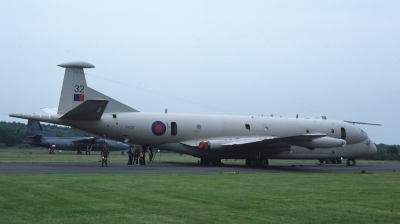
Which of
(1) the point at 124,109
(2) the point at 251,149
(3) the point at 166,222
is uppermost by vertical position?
(1) the point at 124,109

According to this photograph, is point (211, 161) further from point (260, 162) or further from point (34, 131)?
point (34, 131)

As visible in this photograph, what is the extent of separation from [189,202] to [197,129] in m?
20.2

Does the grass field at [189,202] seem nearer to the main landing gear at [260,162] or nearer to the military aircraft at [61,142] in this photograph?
the main landing gear at [260,162]

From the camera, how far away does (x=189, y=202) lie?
41.2ft

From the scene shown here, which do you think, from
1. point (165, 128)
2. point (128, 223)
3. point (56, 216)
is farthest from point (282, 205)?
point (165, 128)

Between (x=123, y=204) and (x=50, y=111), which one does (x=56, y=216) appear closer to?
(x=123, y=204)

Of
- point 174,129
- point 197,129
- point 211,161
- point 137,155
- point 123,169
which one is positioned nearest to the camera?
point 123,169

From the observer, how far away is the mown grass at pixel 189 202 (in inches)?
410

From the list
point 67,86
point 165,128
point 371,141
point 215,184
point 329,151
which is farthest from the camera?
point 371,141

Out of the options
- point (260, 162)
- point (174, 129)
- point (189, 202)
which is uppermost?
point (174, 129)

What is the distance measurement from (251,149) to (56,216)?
23.7 metres

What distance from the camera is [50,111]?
33875mm

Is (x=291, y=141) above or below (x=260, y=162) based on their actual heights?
above

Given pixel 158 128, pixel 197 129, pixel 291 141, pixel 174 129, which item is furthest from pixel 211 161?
pixel 291 141
